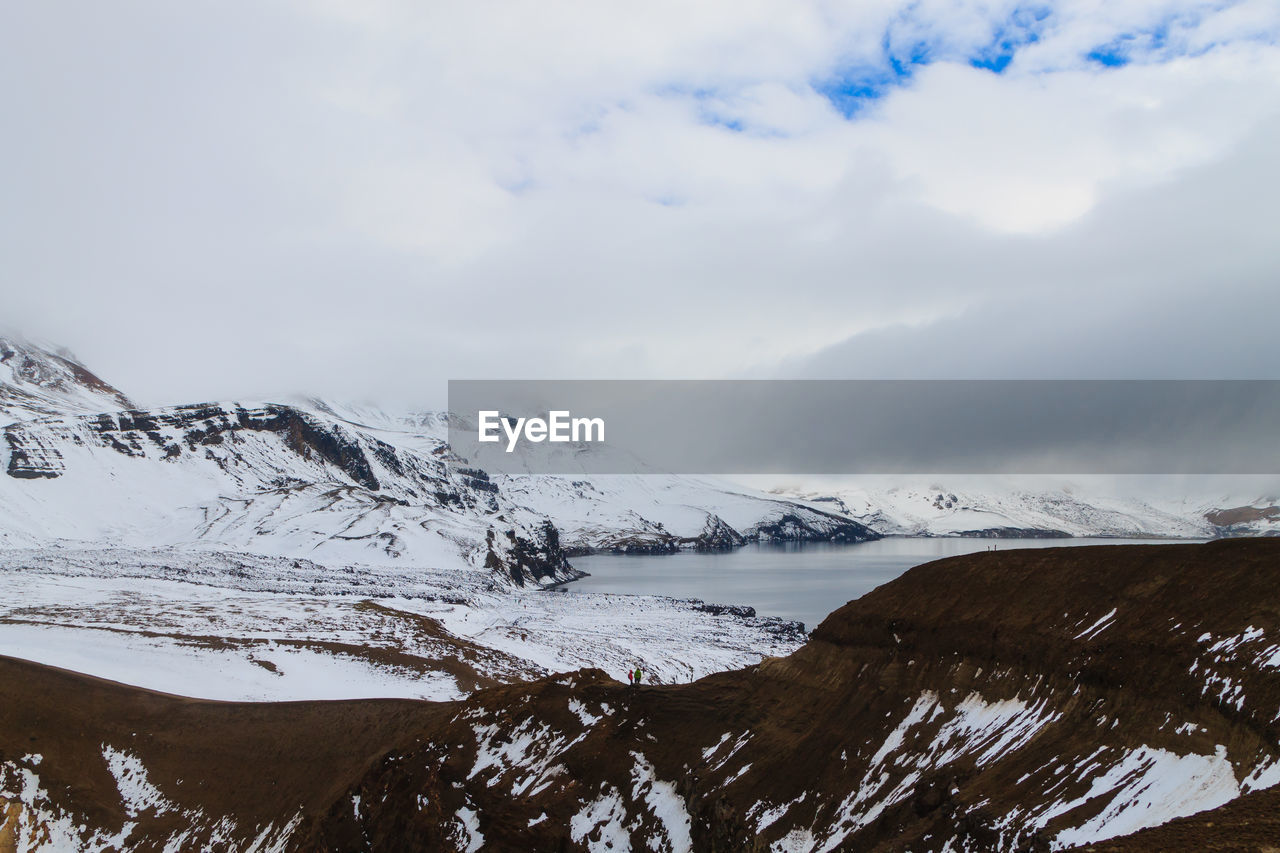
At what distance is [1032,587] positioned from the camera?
30562 mm

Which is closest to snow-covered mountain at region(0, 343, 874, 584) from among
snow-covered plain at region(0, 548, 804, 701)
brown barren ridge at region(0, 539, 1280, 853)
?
snow-covered plain at region(0, 548, 804, 701)

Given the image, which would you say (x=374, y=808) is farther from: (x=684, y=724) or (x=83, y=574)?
(x=83, y=574)

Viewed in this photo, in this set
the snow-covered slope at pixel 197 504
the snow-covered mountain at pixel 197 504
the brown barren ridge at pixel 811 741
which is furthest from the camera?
the snow-covered slope at pixel 197 504

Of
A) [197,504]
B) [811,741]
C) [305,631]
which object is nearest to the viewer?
[811,741]

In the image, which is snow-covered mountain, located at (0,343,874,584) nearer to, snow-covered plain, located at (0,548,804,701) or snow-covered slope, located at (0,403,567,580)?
snow-covered slope, located at (0,403,567,580)

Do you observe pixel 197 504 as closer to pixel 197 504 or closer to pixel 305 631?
pixel 197 504

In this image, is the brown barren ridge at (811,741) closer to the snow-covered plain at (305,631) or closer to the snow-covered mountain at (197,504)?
the snow-covered plain at (305,631)

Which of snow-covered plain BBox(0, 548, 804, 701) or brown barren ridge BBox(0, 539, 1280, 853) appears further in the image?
snow-covered plain BBox(0, 548, 804, 701)

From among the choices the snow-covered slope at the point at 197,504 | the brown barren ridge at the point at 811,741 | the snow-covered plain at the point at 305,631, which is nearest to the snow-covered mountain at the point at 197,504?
the snow-covered slope at the point at 197,504

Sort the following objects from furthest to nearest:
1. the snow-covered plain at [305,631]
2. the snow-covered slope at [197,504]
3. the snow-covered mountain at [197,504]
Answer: the snow-covered slope at [197,504] < the snow-covered mountain at [197,504] < the snow-covered plain at [305,631]

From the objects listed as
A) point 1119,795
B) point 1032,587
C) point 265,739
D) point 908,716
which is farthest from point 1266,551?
point 265,739

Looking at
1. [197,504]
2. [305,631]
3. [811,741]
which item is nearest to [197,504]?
[197,504]

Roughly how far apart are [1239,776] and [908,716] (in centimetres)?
1211

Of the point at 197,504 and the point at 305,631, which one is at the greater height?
the point at 197,504
